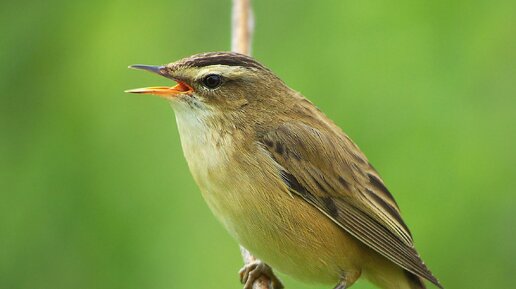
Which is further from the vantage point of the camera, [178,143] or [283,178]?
[178,143]

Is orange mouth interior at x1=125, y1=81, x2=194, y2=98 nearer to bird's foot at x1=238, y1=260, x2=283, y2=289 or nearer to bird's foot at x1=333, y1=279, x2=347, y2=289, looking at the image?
bird's foot at x1=238, y1=260, x2=283, y2=289

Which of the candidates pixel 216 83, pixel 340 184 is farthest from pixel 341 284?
pixel 216 83

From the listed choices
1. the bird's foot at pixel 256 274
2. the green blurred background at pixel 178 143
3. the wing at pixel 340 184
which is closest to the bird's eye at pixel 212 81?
the wing at pixel 340 184

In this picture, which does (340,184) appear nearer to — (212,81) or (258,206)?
(258,206)

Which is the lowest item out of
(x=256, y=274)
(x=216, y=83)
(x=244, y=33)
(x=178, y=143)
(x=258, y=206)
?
(x=256, y=274)

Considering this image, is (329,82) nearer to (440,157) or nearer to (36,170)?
(440,157)

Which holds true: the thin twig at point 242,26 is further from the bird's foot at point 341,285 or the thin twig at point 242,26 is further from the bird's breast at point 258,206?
the bird's foot at point 341,285

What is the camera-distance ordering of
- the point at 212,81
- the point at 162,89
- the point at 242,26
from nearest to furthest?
the point at 162,89
the point at 212,81
the point at 242,26

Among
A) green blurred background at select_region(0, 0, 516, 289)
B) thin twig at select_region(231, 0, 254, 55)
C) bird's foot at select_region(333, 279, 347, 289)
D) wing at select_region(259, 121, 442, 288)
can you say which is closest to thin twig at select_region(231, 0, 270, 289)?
thin twig at select_region(231, 0, 254, 55)
